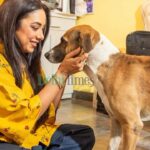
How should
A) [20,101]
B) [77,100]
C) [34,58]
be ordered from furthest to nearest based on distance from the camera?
[77,100] < [34,58] < [20,101]

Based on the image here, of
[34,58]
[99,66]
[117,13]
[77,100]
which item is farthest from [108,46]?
[77,100]

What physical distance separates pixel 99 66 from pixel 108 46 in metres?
0.11

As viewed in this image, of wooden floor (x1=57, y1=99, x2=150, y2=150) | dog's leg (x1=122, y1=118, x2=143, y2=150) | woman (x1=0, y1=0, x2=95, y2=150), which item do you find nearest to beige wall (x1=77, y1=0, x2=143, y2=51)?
wooden floor (x1=57, y1=99, x2=150, y2=150)

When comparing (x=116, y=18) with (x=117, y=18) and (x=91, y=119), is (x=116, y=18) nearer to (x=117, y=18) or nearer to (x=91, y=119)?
(x=117, y=18)

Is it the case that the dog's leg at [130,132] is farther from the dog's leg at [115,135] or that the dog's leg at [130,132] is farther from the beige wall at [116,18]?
the beige wall at [116,18]

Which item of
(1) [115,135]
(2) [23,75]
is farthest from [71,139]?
(2) [23,75]

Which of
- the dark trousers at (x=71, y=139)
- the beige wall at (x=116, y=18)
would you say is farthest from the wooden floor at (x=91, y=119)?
the dark trousers at (x=71, y=139)

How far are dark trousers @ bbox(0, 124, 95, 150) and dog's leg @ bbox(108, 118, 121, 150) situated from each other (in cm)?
14

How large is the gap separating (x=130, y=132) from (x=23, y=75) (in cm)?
60

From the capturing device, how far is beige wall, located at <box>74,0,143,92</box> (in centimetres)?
317

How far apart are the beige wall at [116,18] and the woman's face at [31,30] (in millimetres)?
2016

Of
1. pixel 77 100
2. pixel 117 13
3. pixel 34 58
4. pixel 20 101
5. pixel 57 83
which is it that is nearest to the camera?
pixel 20 101

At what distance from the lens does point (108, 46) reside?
5.34 feet

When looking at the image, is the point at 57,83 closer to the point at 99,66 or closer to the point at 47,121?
the point at 47,121
